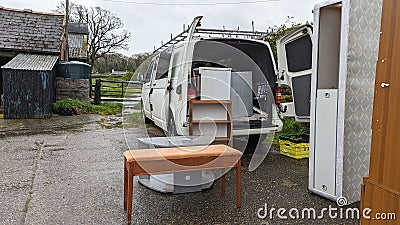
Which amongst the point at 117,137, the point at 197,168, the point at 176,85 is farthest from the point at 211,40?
the point at 117,137

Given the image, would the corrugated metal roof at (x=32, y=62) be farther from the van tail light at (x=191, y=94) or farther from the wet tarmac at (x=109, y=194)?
the van tail light at (x=191, y=94)

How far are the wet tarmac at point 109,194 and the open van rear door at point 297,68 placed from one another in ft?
2.66

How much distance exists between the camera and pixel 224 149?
9.77ft

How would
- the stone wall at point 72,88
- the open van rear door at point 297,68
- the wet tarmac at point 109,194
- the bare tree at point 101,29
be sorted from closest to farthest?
1. the wet tarmac at point 109,194
2. the open van rear door at point 297,68
3. the stone wall at point 72,88
4. the bare tree at point 101,29

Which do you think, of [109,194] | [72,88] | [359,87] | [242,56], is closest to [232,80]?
[242,56]

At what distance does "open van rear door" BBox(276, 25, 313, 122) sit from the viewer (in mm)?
4420

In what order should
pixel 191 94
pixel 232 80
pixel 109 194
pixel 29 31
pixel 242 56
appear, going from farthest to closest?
pixel 29 31 < pixel 242 56 < pixel 232 80 < pixel 191 94 < pixel 109 194

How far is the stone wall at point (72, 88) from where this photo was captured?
11.2 m

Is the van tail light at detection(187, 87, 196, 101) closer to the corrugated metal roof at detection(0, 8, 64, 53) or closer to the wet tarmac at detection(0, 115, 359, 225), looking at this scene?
the wet tarmac at detection(0, 115, 359, 225)

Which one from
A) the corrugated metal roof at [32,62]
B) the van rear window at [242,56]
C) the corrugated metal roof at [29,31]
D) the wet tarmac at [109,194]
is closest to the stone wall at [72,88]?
the corrugated metal roof at [32,62]

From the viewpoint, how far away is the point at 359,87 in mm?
3072

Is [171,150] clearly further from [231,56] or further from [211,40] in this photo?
[231,56]

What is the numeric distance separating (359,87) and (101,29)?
28322mm

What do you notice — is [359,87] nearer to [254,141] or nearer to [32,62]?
[254,141]
